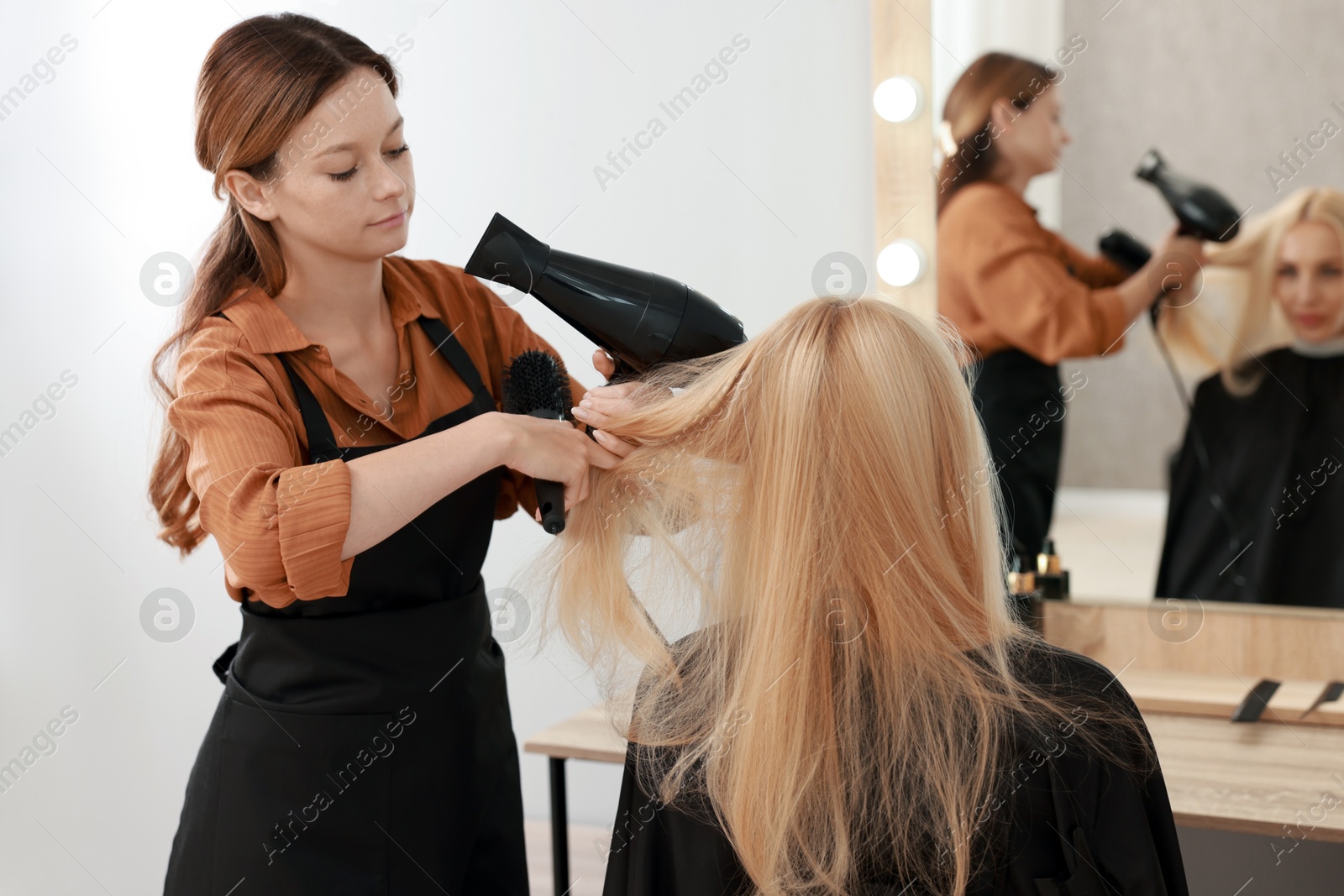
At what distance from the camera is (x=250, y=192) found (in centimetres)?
118

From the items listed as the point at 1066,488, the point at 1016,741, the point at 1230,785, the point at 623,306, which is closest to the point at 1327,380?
the point at 1066,488

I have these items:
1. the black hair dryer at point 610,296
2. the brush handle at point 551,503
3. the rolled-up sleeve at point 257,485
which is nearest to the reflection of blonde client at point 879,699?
the black hair dryer at point 610,296

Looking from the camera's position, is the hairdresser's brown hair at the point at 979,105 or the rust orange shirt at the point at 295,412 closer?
the rust orange shirt at the point at 295,412

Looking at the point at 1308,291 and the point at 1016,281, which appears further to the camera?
the point at 1016,281

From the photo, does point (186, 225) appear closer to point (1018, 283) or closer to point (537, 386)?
point (537, 386)

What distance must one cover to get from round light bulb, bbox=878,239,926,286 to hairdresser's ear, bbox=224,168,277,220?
96cm

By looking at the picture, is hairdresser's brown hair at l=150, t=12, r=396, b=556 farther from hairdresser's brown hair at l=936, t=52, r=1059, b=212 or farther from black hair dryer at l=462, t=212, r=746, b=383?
hairdresser's brown hair at l=936, t=52, r=1059, b=212

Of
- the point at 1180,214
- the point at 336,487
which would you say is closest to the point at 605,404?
the point at 336,487

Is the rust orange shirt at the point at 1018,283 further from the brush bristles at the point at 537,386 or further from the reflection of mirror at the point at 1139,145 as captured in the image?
the brush bristles at the point at 537,386

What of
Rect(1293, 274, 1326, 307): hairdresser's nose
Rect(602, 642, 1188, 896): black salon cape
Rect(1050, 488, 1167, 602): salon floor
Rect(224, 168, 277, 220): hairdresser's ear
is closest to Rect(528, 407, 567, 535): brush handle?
Rect(602, 642, 1188, 896): black salon cape

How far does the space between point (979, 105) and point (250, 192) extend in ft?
3.57

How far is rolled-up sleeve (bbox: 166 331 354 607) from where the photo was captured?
1.01m

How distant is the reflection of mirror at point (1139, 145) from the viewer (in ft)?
4.89

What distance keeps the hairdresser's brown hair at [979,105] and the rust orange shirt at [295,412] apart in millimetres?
733
